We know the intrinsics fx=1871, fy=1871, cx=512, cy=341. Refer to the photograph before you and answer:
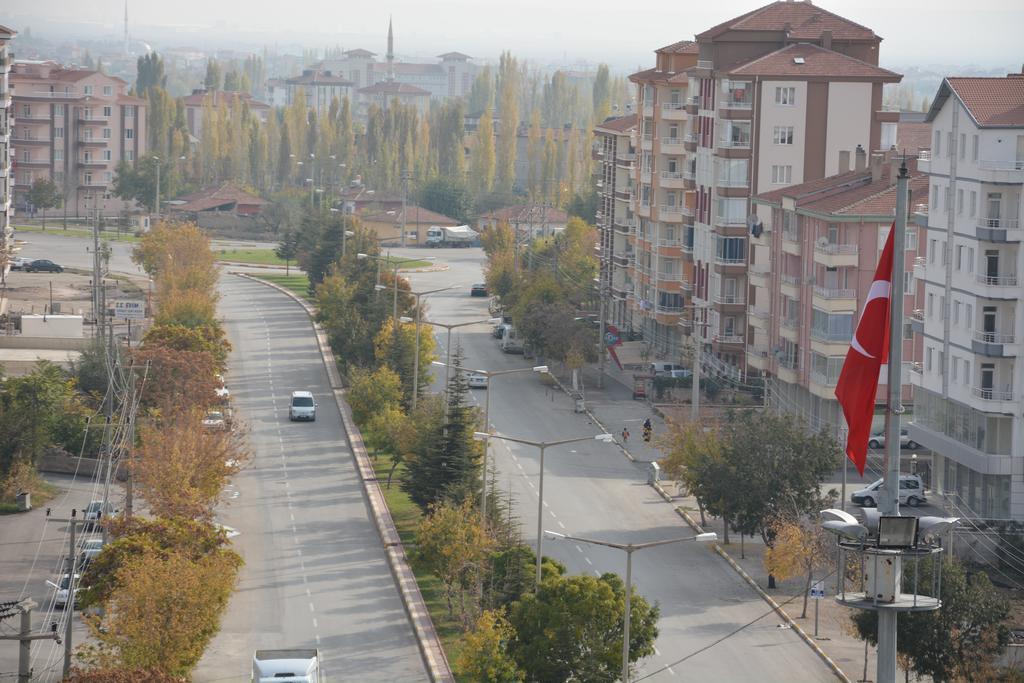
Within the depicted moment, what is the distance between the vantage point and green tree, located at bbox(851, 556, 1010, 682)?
40.5 metres

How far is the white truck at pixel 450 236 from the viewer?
149125mm

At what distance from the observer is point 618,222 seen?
100 meters

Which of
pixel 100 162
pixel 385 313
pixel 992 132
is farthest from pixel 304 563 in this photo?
pixel 100 162

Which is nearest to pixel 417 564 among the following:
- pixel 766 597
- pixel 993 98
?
pixel 766 597

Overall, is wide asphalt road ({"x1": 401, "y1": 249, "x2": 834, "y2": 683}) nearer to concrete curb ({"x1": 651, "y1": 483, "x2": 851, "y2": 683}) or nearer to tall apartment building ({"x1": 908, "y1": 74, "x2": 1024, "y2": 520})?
concrete curb ({"x1": 651, "y1": 483, "x2": 851, "y2": 683})

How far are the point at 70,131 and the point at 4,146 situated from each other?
67.3 meters

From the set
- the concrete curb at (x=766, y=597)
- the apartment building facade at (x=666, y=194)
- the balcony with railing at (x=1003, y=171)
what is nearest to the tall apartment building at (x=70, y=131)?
the apartment building facade at (x=666, y=194)

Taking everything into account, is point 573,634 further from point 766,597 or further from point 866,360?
point 866,360

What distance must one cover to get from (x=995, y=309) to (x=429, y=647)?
22.9 m

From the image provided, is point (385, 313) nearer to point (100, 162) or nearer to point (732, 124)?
point (732, 124)

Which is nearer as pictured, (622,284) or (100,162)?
(622,284)

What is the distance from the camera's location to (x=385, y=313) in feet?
268

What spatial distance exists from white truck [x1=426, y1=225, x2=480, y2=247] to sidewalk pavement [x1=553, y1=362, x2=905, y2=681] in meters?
68.2

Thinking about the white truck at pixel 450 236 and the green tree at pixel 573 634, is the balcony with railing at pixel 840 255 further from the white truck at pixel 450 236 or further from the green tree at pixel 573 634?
the white truck at pixel 450 236
